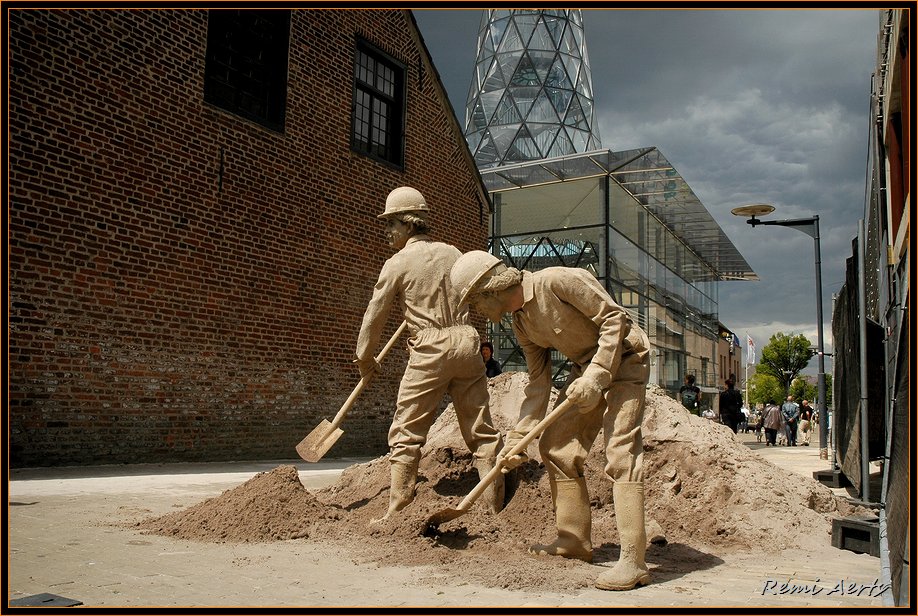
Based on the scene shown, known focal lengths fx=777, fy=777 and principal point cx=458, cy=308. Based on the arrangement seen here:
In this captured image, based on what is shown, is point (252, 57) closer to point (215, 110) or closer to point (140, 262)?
point (215, 110)

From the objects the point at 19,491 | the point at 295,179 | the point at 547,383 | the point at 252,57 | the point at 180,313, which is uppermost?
the point at 252,57

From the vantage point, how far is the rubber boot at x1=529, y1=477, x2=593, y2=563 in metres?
4.45

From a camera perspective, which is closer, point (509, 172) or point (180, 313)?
point (180, 313)

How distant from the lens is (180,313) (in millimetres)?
10844

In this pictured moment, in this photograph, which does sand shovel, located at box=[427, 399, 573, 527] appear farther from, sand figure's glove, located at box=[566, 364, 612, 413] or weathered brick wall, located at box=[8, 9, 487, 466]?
weathered brick wall, located at box=[8, 9, 487, 466]

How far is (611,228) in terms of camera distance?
850 inches

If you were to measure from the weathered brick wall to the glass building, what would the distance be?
832cm

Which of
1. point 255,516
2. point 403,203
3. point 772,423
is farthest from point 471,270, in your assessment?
point 772,423

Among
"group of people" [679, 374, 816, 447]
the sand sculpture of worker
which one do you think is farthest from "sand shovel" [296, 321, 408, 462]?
"group of people" [679, 374, 816, 447]

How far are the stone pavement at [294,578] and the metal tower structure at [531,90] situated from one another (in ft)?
112

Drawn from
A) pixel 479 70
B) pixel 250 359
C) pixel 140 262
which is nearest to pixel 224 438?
pixel 250 359

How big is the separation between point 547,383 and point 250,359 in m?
8.08

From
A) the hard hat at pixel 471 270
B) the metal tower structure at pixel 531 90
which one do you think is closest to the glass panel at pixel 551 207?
the metal tower structure at pixel 531 90

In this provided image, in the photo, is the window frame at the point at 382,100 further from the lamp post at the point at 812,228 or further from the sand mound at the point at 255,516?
the sand mound at the point at 255,516
